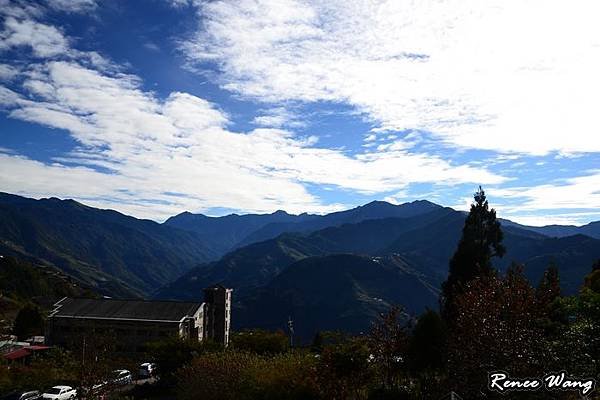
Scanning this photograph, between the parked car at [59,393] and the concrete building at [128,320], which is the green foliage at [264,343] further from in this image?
the concrete building at [128,320]

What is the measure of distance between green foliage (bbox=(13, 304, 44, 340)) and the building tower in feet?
78.9

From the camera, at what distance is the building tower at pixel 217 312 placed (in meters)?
72.1

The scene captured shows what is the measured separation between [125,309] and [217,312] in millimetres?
13225

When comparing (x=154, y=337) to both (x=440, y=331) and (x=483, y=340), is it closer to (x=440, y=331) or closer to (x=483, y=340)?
(x=440, y=331)

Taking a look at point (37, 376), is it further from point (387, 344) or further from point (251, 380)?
point (387, 344)

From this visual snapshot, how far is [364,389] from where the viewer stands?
23.1 metres

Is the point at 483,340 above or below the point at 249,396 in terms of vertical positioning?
above

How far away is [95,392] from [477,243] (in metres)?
29.1

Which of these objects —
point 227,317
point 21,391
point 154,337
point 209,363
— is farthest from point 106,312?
point 209,363

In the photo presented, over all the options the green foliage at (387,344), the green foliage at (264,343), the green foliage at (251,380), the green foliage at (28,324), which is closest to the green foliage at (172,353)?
the green foliage at (264,343)

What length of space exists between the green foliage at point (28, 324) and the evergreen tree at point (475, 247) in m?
59.6

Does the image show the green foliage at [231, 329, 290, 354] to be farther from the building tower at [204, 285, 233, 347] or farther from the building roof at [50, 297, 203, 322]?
the building tower at [204, 285, 233, 347]

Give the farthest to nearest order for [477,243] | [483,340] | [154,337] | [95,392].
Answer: [154,337], [477,243], [95,392], [483,340]

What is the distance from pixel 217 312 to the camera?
73.5m
